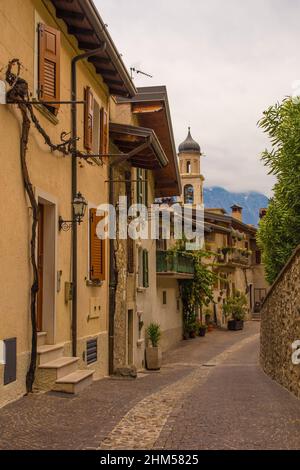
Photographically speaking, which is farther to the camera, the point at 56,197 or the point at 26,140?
the point at 56,197

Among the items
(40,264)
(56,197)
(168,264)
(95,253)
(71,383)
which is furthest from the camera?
(168,264)

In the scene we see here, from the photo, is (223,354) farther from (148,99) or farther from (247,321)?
(247,321)

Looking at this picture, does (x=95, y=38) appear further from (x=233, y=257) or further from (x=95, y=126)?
(x=233, y=257)

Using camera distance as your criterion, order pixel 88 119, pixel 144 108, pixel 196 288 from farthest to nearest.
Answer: pixel 196 288 → pixel 144 108 → pixel 88 119

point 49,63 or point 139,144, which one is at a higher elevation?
point 139,144

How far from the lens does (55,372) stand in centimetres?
920

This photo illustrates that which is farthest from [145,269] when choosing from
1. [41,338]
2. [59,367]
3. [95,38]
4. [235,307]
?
[235,307]

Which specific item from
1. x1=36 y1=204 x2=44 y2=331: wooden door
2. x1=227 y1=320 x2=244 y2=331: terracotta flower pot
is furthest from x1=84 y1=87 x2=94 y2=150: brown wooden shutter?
x1=227 y1=320 x2=244 y2=331: terracotta flower pot

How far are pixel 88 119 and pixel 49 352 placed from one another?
4791 mm

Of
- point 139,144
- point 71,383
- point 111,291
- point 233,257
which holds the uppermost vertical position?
point 139,144

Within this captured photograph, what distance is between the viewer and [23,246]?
8633 millimetres

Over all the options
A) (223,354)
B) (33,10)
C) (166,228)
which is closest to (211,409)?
(33,10)

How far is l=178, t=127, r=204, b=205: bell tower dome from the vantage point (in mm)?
63225
